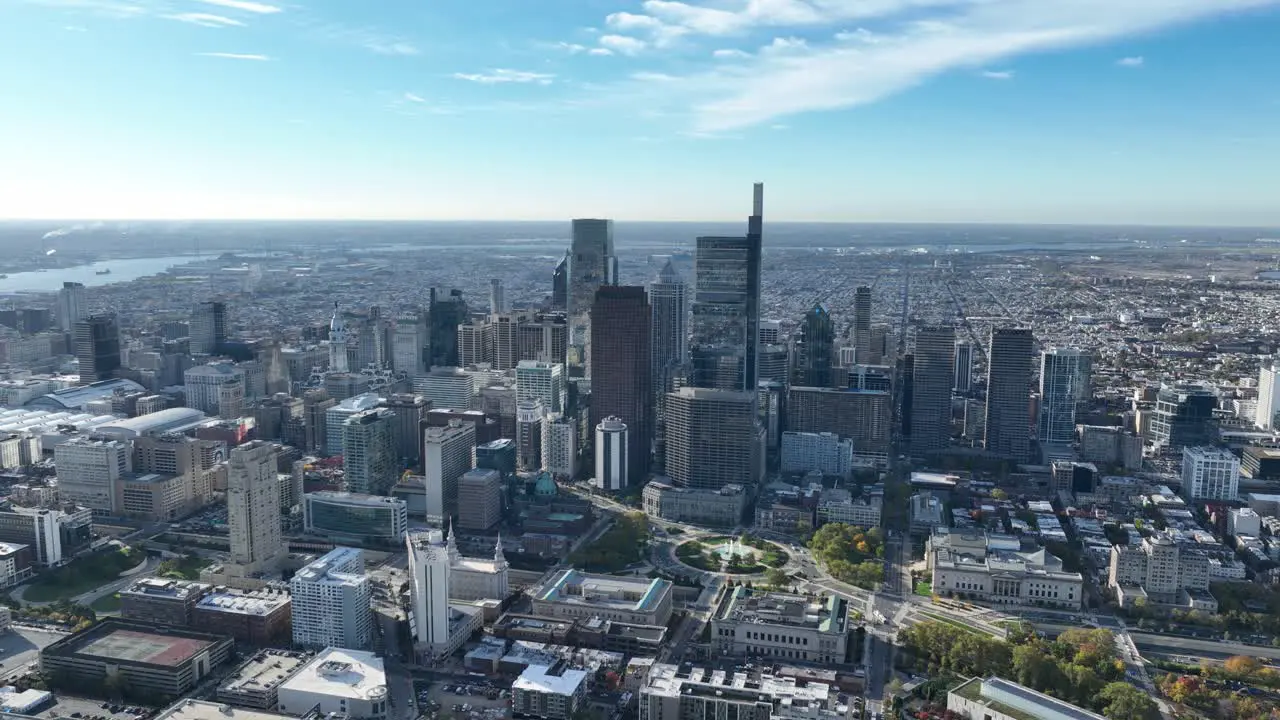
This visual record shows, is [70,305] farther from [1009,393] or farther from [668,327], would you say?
[1009,393]

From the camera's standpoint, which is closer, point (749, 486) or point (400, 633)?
point (400, 633)

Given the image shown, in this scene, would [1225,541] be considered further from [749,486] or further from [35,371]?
[35,371]

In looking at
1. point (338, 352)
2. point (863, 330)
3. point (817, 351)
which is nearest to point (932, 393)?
point (817, 351)

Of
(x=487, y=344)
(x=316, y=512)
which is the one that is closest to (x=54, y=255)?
(x=487, y=344)

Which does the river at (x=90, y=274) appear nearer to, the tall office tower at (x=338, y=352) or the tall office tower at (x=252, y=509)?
A: the tall office tower at (x=338, y=352)

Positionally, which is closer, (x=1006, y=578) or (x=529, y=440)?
(x=1006, y=578)

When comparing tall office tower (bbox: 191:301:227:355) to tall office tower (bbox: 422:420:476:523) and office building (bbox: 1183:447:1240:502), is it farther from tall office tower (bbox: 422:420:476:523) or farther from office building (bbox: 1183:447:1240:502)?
office building (bbox: 1183:447:1240:502)

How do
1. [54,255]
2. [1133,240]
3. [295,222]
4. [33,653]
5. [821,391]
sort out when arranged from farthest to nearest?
[295,222], [1133,240], [54,255], [821,391], [33,653]
